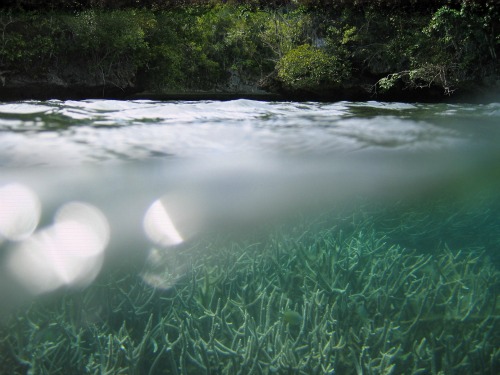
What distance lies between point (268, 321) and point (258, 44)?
202 cm

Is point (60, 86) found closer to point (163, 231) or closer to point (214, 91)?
point (214, 91)

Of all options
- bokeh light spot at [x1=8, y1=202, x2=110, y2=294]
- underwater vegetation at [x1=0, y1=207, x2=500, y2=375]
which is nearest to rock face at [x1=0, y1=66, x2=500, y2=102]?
underwater vegetation at [x1=0, y1=207, x2=500, y2=375]

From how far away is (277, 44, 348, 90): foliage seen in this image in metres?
3.37

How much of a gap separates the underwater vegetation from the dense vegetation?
145 centimetres

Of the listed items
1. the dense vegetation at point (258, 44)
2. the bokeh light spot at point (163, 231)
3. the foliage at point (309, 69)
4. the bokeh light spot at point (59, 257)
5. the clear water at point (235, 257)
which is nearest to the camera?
the clear water at point (235, 257)

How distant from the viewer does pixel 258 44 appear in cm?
334

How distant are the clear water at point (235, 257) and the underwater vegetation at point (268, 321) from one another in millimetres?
13

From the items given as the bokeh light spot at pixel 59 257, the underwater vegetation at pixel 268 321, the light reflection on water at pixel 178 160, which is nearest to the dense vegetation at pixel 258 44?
the light reflection on water at pixel 178 160

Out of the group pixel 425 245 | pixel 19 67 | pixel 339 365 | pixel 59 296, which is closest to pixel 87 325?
pixel 59 296

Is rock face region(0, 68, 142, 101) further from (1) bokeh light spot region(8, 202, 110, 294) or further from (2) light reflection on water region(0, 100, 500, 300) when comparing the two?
(1) bokeh light spot region(8, 202, 110, 294)

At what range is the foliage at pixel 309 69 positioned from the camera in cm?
337

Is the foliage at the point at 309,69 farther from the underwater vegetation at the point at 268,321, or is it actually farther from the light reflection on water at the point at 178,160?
the underwater vegetation at the point at 268,321

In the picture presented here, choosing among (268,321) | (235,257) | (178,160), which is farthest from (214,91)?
(268,321)

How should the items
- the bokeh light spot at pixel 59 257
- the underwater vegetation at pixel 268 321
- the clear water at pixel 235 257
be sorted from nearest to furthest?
the underwater vegetation at pixel 268 321 → the clear water at pixel 235 257 → the bokeh light spot at pixel 59 257
